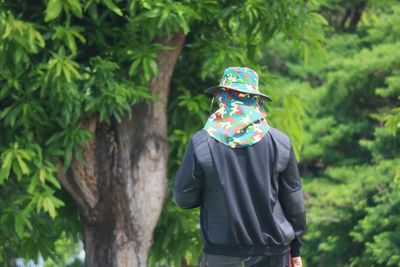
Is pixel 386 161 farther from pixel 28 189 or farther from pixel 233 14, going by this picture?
pixel 28 189

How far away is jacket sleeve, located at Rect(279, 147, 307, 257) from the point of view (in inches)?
169

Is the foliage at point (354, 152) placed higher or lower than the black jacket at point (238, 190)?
lower

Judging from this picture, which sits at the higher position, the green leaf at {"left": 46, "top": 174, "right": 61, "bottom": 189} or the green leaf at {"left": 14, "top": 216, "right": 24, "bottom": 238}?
the green leaf at {"left": 46, "top": 174, "right": 61, "bottom": 189}

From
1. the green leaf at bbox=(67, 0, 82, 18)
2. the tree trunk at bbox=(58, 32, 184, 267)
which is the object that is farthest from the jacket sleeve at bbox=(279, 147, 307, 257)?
the tree trunk at bbox=(58, 32, 184, 267)

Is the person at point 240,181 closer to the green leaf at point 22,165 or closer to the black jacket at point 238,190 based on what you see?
the black jacket at point 238,190

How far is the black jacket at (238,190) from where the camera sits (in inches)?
164

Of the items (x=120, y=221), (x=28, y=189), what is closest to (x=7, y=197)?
(x=28, y=189)

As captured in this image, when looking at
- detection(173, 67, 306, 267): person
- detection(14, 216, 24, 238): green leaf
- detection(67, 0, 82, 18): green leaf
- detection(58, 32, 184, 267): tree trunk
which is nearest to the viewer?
detection(173, 67, 306, 267): person

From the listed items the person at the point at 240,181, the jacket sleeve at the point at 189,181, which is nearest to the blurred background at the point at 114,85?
the person at the point at 240,181

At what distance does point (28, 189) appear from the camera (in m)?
6.75

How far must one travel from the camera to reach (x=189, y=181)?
13.8 ft

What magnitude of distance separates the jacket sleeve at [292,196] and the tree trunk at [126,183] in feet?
10.4

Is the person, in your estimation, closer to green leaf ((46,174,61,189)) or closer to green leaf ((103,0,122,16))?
A: green leaf ((103,0,122,16))

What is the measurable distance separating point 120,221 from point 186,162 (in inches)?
134
